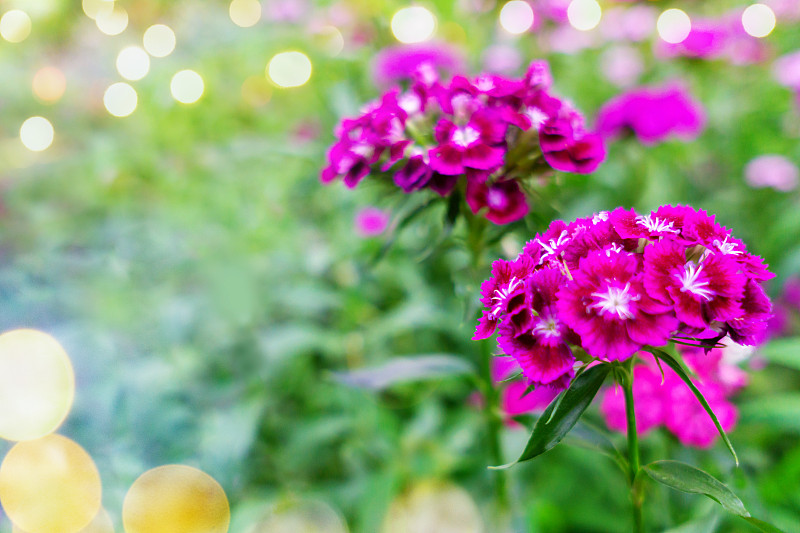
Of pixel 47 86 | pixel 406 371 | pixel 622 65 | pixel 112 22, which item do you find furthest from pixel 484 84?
pixel 112 22

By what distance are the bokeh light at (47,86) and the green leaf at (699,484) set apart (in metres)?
2.88

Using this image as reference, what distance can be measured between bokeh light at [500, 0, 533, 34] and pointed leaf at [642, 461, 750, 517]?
5.09 feet

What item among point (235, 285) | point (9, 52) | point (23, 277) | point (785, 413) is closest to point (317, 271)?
point (235, 285)

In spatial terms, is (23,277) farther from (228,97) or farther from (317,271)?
(228,97)

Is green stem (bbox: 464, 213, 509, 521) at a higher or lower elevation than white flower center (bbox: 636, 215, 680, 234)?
lower

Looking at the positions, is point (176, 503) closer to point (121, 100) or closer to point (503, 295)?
point (503, 295)

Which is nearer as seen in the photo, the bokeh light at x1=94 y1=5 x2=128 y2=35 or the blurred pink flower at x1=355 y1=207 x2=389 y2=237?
the blurred pink flower at x1=355 y1=207 x2=389 y2=237

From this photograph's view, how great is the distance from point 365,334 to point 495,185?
879 mm

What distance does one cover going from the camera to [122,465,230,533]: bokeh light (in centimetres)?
122

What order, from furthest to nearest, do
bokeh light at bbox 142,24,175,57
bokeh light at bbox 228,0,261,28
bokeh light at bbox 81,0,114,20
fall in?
bokeh light at bbox 81,0,114,20 → bokeh light at bbox 228,0,261,28 → bokeh light at bbox 142,24,175,57

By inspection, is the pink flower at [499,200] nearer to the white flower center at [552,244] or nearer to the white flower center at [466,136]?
the white flower center at [466,136]

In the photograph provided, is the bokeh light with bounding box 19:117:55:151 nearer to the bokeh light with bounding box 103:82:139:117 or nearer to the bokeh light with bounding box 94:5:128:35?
the bokeh light with bounding box 103:82:139:117

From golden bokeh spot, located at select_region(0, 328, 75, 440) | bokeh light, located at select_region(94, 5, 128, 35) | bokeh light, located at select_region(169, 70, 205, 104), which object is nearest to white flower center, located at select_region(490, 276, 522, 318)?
golden bokeh spot, located at select_region(0, 328, 75, 440)

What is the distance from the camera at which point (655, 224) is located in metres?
0.53
